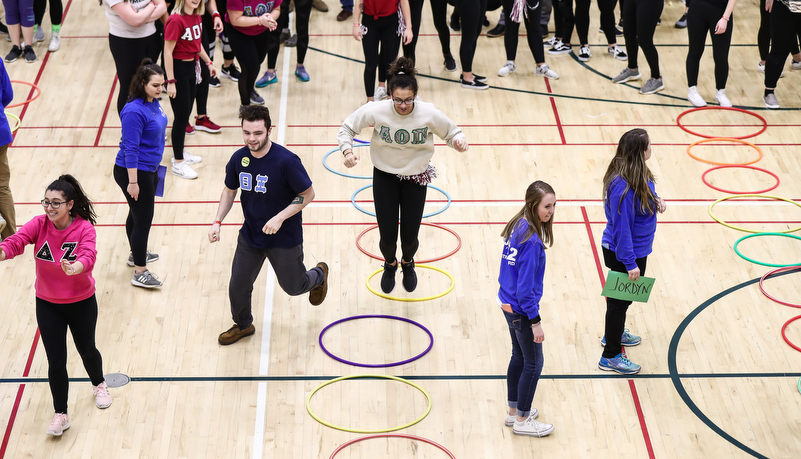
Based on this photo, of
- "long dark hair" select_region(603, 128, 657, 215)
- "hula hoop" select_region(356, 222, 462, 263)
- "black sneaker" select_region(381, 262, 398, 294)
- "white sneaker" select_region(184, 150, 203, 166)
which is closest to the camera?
"long dark hair" select_region(603, 128, 657, 215)

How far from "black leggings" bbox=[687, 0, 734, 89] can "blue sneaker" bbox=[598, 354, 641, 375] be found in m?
4.62

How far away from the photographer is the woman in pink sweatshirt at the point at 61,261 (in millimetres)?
4793

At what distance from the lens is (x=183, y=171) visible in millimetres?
8195

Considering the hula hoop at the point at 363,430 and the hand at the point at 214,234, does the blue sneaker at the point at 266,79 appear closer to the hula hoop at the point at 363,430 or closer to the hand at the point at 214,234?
the hand at the point at 214,234

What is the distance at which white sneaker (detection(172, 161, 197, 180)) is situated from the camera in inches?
322

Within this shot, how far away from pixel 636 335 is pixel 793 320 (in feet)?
3.81

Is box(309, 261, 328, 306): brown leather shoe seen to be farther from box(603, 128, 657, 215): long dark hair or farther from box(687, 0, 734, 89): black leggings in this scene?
box(687, 0, 734, 89): black leggings

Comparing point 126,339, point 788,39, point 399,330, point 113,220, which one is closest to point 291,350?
point 399,330

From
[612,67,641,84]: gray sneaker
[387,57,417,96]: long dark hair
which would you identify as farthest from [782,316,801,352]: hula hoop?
[612,67,641,84]: gray sneaker

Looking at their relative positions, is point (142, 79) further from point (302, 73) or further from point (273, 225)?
point (302, 73)

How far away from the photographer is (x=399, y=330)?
248 inches

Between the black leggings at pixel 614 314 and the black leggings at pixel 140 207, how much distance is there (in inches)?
129

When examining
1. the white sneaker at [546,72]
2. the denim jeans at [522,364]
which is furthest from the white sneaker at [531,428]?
the white sneaker at [546,72]

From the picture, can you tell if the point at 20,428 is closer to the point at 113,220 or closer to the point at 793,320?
the point at 113,220
